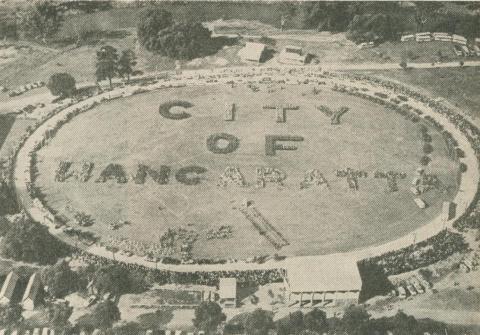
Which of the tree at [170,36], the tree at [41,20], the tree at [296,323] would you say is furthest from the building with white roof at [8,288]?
the tree at [41,20]

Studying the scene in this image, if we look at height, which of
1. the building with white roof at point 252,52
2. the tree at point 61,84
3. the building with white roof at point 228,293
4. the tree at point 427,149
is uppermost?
the building with white roof at point 252,52

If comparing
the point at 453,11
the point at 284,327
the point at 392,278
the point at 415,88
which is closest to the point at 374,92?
the point at 415,88

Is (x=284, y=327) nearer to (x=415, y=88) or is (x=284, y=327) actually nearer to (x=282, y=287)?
(x=282, y=287)

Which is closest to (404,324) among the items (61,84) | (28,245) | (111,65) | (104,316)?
(104,316)

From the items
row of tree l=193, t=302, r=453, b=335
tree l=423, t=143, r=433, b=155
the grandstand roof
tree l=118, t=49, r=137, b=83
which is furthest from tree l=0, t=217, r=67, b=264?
tree l=423, t=143, r=433, b=155

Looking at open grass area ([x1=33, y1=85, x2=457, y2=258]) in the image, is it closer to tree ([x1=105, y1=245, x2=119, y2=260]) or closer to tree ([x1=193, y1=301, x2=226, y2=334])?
tree ([x1=105, y1=245, x2=119, y2=260])

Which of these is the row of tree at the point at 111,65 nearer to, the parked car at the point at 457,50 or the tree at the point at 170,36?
the tree at the point at 170,36
